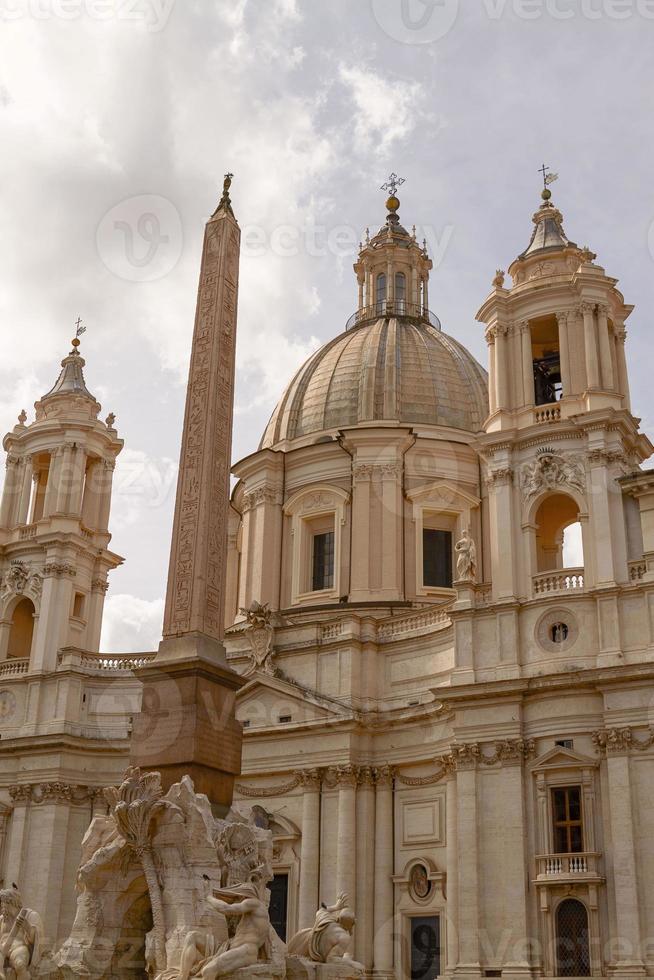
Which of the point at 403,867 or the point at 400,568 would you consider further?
the point at 400,568

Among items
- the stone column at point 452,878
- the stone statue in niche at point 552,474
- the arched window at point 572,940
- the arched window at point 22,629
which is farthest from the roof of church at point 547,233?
the arched window at point 22,629

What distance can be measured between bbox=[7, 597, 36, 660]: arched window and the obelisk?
23829 millimetres

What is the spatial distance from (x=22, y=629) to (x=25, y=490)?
538 centimetres

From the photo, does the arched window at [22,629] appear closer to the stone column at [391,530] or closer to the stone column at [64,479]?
the stone column at [64,479]

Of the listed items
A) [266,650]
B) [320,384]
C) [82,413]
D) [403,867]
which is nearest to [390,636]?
[266,650]

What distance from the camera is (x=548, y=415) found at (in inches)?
1331

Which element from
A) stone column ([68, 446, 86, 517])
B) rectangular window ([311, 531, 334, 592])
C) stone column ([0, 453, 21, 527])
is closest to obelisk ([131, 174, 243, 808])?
rectangular window ([311, 531, 334, 592])

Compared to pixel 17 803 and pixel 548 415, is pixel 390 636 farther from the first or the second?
pixel 17 803

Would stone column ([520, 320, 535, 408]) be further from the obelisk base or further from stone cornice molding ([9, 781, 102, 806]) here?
stone cornice molding ([9, 781, 102, 806])

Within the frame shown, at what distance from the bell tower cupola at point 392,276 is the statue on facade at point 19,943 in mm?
33501

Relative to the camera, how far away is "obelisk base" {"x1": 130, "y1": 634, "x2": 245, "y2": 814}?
17.2m

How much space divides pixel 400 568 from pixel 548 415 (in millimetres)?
8284

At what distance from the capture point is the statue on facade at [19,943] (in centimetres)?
1745

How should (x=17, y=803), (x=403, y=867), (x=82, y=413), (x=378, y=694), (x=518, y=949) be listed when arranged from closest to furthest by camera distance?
(x=518, y=949), (x=403, y=867), (x=378, y=694), (x=17, y=803), (x=82, y=413)
